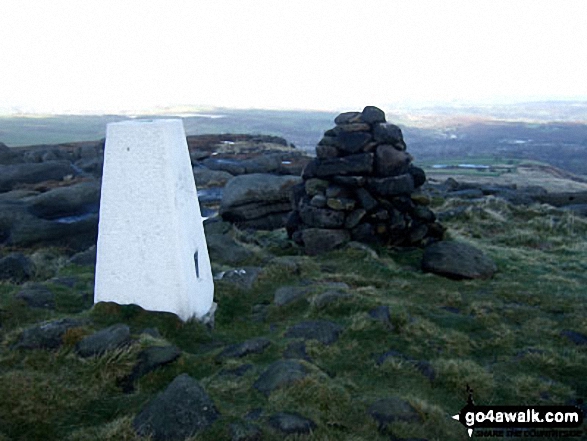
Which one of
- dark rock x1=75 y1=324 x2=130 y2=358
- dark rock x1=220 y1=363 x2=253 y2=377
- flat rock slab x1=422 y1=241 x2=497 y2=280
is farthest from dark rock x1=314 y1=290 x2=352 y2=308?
flat rock slab x1=422 y1=241 x2=497 y2=280

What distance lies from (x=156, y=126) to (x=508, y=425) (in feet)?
27.4

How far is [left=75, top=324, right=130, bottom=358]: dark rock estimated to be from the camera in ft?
30.2

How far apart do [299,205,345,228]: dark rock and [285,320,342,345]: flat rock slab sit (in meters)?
8.21

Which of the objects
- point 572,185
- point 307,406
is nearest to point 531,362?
point 307,406

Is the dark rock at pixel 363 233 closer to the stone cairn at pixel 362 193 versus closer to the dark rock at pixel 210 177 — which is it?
the stone cairn at pixel 362 193

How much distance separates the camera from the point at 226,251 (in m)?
18.3

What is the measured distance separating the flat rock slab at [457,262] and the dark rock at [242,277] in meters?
5.74

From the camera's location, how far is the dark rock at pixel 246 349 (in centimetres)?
978

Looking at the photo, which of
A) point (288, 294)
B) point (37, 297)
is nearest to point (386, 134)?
point (288, 294)

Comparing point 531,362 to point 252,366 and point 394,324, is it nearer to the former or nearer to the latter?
point 394,324

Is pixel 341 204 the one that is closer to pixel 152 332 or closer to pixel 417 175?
pixel 417 175

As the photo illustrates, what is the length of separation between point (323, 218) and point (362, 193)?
1754 millimetres

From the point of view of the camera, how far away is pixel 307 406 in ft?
24.6

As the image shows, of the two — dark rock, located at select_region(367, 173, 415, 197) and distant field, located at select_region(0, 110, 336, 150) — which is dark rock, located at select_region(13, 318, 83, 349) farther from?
distant field, located at select_region(0, 110, 336, 150)
